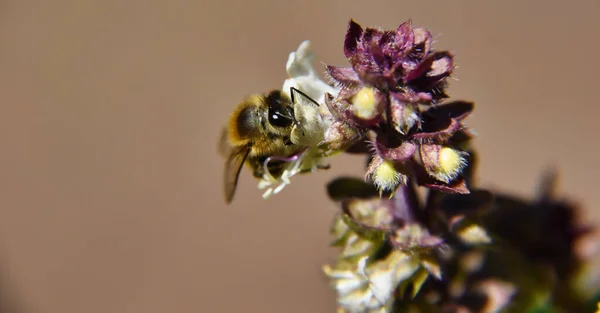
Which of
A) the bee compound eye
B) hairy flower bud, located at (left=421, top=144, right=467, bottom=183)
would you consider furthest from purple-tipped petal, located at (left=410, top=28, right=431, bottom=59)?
the bee compound eye

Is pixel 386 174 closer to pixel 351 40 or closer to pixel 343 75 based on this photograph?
pixel 343 75

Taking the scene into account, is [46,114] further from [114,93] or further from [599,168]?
[599,168]

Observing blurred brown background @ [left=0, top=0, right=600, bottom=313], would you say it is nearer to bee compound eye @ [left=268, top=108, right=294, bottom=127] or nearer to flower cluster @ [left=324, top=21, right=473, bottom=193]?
bee compound eye @ [left=268, top=108, right=294, bottom=127]

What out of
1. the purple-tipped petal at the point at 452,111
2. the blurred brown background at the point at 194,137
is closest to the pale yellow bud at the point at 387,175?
the purple-tipped petal at the point at 452,111

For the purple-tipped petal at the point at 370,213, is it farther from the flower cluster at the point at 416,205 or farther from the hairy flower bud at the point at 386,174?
the hairy flower bud at the point at 386,174

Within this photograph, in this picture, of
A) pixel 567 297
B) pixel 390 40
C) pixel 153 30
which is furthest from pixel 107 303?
pixel 390 40

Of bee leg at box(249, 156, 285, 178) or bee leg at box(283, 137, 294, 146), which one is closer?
bee leg at box(283, 137, 294, 146)
